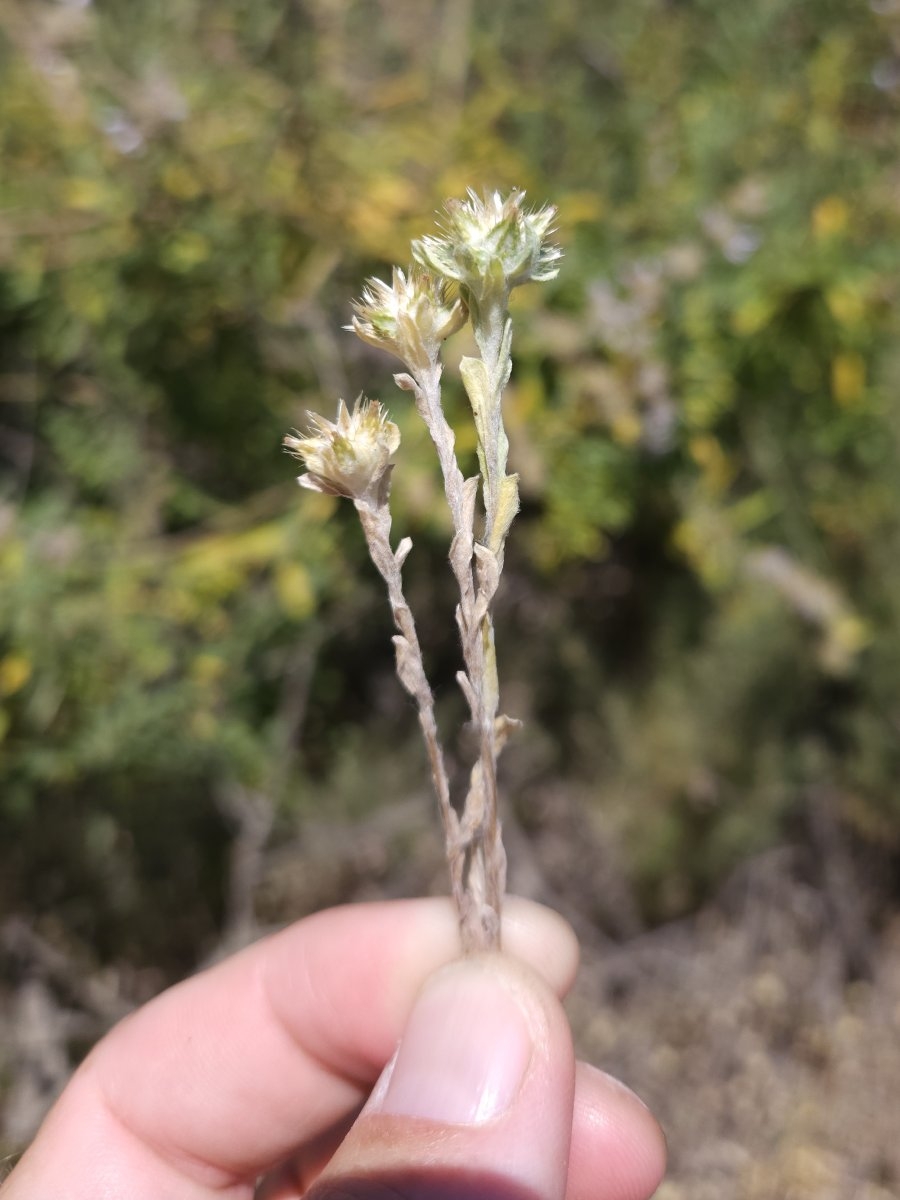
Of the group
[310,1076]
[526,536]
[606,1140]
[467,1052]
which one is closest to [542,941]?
[467,1052]

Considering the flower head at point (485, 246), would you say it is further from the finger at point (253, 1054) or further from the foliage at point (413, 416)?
the foliage at point (413, 416)

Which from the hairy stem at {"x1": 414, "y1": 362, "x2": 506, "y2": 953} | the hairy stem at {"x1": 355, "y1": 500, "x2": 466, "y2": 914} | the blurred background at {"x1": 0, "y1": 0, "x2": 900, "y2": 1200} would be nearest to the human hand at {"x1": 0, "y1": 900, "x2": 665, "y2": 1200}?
the hairy stem at {"x1": 414, "y1": 362, "x2": 506, "y2": 953}

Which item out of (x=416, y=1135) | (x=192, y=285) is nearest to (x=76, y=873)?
(x=192, y=285)

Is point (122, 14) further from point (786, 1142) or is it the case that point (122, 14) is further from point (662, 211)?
point (786, 1142)

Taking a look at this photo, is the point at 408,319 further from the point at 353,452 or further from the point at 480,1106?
the point at 480,1106

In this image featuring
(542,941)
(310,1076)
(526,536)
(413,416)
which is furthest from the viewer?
(526,536)

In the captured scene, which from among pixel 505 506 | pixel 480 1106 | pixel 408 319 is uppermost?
pixel 408 319
